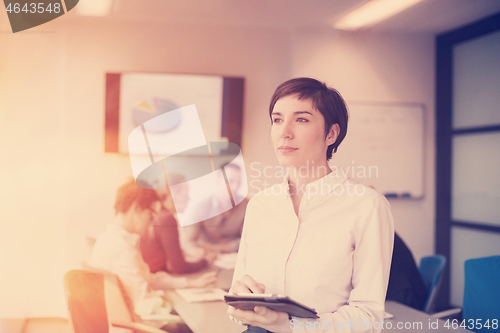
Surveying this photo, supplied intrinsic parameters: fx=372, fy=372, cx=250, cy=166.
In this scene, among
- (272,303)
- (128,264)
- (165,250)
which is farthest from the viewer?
(165,250)

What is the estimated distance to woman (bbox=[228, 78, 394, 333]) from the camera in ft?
3.32

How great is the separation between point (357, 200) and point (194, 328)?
79cm

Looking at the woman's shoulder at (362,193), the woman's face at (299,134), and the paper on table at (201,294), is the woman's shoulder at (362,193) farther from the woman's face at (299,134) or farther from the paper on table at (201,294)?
the paper on table at (201,294)

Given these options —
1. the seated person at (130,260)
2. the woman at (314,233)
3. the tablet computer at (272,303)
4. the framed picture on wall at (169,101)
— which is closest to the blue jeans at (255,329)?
the woman at (314,233)

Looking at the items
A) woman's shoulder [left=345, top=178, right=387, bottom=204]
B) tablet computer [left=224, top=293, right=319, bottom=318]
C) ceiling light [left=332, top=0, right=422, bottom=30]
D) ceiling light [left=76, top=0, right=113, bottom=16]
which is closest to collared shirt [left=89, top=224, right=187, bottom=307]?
tablet computer [left=224, top=293, right=319, bottom=318]

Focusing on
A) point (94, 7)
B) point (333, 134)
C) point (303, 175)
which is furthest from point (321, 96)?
point (94, 7)

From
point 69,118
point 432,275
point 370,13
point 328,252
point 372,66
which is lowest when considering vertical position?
point 432,275

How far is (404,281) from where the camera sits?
194 centimetres

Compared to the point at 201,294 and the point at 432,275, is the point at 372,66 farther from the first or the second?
the point at 201,294

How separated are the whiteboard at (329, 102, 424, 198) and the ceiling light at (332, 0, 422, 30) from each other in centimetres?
59

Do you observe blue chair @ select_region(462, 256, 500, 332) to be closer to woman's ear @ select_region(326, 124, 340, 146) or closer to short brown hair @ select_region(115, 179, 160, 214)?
woman's ear @ select_region(326, 124, 340, 146)

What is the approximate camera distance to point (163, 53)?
3.10m

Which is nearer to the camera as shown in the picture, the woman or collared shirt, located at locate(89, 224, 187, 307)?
the woman

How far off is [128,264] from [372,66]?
2.07 metres
